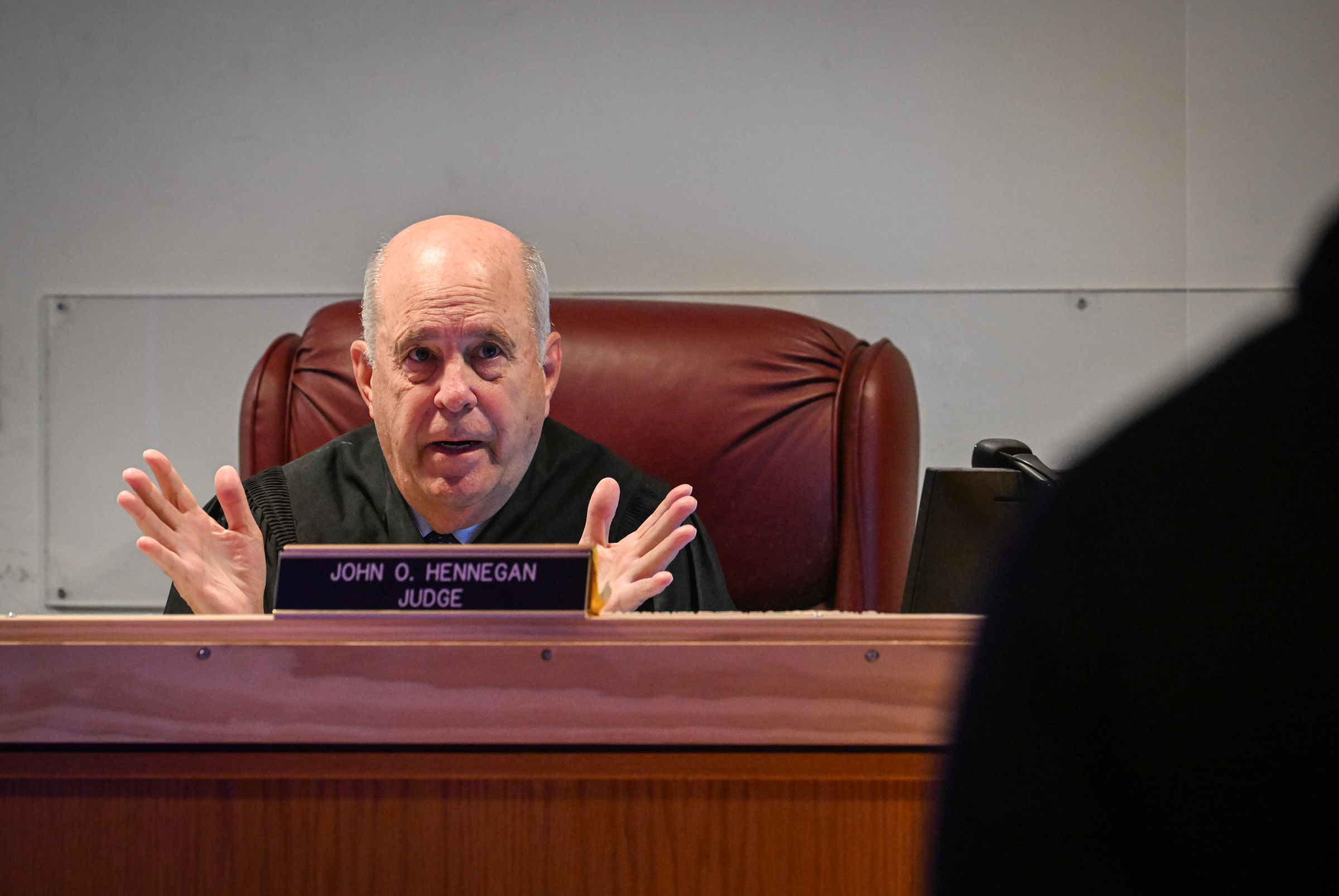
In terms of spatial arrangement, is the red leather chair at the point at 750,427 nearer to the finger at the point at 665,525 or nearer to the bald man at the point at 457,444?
the bald man at the point at 457,444

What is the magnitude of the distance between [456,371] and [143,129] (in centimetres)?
109

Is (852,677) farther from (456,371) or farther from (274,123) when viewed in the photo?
(274,123)

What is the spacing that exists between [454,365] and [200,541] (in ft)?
1.48

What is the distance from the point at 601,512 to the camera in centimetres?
93

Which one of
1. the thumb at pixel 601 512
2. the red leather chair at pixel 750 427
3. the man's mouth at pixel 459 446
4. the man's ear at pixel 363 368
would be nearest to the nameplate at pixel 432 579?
the thumb at pixel 601 512

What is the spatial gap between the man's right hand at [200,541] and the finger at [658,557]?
0.38 meters

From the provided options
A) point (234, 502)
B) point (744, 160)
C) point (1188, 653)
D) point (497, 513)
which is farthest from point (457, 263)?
point (1188, 653)

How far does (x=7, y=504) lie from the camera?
1.96 meters

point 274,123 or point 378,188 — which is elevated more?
point 274,123

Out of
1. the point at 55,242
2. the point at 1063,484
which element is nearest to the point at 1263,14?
the point at 1063,484

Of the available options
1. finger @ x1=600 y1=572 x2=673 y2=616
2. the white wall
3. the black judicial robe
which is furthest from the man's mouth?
the white wall

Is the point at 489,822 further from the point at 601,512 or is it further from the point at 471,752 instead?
the point at 601,512

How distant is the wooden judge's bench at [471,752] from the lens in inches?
21.7

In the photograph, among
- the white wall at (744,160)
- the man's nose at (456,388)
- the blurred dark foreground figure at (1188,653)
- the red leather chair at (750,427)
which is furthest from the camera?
the white wall at (744,160)
